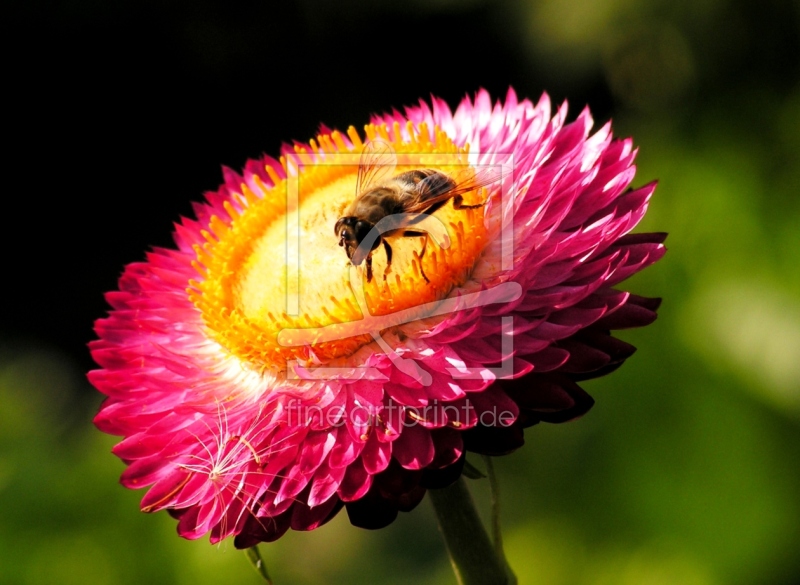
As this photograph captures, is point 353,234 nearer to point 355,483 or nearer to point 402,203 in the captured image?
point 402,203

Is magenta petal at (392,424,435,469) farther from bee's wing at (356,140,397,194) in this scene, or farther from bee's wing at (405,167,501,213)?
bee's wing at (356,140,397,194)

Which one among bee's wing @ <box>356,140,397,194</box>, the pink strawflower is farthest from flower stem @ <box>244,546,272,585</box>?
bee's wing @ <box>356,140,397,194</box>

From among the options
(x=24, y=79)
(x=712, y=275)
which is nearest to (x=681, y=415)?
(x=712, y=275)

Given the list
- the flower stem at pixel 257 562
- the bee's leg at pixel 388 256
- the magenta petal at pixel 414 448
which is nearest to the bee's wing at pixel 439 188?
the bee's leg at pixel 388 256

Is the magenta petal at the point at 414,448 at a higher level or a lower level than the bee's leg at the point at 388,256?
lower

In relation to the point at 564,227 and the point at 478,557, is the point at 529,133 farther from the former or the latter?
the point at 478,557

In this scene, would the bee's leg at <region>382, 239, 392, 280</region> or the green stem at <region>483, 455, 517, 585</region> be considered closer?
the green stem at <region>483, 455, 517, 585</region>

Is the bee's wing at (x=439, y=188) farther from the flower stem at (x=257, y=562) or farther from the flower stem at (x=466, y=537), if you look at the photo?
the flower stem at (x=257, y=562)
